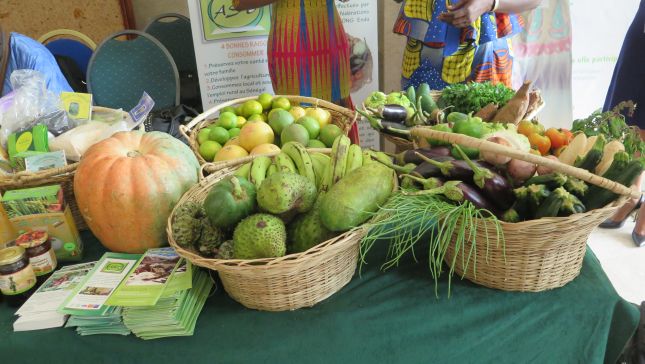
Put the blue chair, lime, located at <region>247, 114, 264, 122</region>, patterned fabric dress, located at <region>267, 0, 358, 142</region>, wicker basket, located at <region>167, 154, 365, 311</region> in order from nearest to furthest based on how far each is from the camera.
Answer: wicker basket, located at <region>167, 154, 365, 311</region> < lime, located at <region>247, 114, 264, 122</region> < patterned fabric dress, located at <region>267, 0, 358, 142</region> < the blue chair

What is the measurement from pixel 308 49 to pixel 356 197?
136 centimetres

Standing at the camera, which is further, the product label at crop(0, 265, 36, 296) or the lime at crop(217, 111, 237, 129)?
the lime at crop(217, 111, 237, 129)

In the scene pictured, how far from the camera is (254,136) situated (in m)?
1.47

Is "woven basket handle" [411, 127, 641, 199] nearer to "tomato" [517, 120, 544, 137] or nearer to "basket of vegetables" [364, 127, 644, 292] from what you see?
"basket of vegetables" [364, 127, 644, 292]

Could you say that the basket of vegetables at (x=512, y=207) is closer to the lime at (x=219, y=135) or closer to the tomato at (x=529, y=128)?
the tomato at (x=529, y=128)

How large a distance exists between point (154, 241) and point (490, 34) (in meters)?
1.63

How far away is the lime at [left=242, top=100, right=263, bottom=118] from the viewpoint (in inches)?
67.3

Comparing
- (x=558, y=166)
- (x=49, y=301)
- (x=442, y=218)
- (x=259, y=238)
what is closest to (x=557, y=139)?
(x=558, y=166)

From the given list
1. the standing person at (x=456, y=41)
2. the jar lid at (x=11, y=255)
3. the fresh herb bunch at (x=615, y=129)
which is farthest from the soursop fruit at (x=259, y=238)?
the standing person at (x=456, y=41)

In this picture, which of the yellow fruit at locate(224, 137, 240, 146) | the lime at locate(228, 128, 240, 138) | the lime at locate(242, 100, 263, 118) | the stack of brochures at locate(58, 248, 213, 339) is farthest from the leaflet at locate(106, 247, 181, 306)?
the lime at locate(242, 100, 263, 118)

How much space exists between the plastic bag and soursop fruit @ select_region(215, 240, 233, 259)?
82 centimetres

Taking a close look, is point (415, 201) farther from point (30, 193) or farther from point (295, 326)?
point (30, 193)

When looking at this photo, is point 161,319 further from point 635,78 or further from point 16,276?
point 635,78

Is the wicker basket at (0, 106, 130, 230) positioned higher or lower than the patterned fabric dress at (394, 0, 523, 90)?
lower
